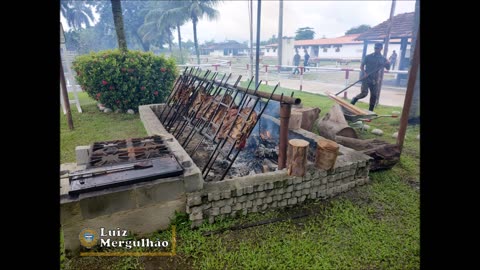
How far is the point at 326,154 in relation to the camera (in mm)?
4246

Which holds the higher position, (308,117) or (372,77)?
(372,77)

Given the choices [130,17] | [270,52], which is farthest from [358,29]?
[130,17]

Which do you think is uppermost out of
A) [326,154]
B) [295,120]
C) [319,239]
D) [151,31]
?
[151,31]

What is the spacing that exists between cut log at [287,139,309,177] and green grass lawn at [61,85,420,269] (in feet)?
2.12

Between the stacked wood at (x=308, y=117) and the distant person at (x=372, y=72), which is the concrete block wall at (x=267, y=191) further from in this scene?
the distant person at (x=372, y=72)

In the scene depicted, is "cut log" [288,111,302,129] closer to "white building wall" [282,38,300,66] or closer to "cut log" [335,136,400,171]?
"cut log" [335,136,400,171]

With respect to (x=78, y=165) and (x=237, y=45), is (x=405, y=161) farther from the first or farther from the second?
(x=237, y=45)

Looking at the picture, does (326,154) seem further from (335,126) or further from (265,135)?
(335,126)

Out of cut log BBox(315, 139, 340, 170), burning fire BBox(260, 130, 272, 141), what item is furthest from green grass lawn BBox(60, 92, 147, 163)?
cut log BBox(315, 139, 340, 170)

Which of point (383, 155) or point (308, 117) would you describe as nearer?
point (383, 155)

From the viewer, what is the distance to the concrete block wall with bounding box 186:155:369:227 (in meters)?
3.67

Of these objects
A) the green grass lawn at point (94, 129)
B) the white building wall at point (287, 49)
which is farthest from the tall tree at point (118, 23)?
the white building wall at point (287, 49)

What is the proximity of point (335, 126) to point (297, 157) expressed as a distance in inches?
117
